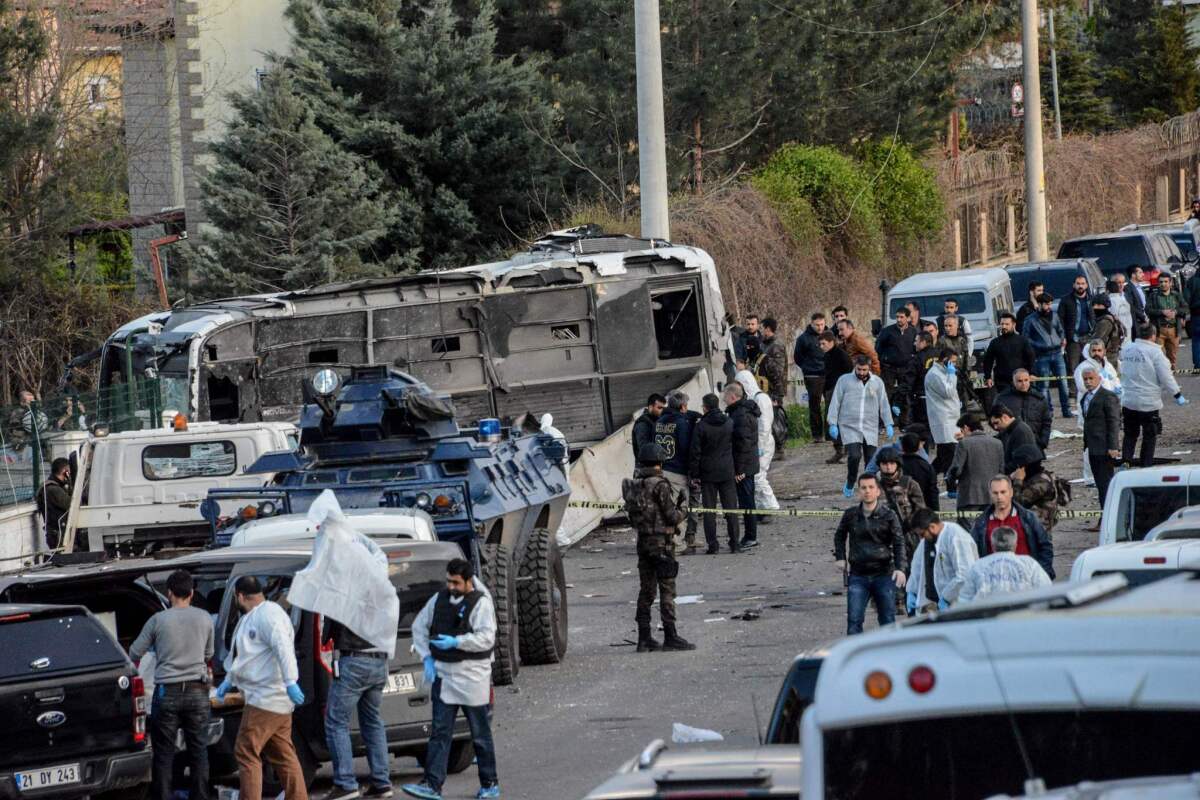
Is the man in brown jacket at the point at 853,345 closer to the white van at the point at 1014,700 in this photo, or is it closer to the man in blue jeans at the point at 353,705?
the man in blue jeans at the point at 353,705

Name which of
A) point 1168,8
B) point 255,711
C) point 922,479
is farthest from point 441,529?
point 1168,8

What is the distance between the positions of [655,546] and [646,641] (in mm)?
812

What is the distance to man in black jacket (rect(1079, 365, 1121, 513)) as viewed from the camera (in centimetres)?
1777

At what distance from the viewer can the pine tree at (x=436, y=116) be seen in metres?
34.9

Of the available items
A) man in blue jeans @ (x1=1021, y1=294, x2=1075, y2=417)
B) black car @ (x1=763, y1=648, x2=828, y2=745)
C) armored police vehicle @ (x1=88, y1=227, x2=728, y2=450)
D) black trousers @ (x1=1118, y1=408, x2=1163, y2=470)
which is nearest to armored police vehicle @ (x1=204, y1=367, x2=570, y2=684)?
black car @ (x1=763, y1=648, x2=828, y2=745)

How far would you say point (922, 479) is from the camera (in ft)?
52.7

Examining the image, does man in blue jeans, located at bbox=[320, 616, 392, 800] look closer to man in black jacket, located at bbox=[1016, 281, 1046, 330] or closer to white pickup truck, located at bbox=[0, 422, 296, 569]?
white pickup truck, located at bbox=[0, 422, 296, 569]

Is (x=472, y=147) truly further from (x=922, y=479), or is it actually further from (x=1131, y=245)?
(x=922, y=479)

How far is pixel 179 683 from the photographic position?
10.8 meters

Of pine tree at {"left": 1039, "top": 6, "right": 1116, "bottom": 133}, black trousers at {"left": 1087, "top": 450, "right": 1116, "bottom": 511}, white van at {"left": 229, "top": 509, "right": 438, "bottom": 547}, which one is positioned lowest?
black trousers at {"left": 1087, "top": 450, "right": 1116, "bottom": 511}

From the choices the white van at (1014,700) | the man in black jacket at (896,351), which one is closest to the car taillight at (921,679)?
the white van at (1014,700)

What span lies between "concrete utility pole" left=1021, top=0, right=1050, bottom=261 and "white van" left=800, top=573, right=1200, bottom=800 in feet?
104

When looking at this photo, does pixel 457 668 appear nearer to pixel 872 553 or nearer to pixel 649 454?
pixel 872 553

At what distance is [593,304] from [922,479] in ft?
22.5
